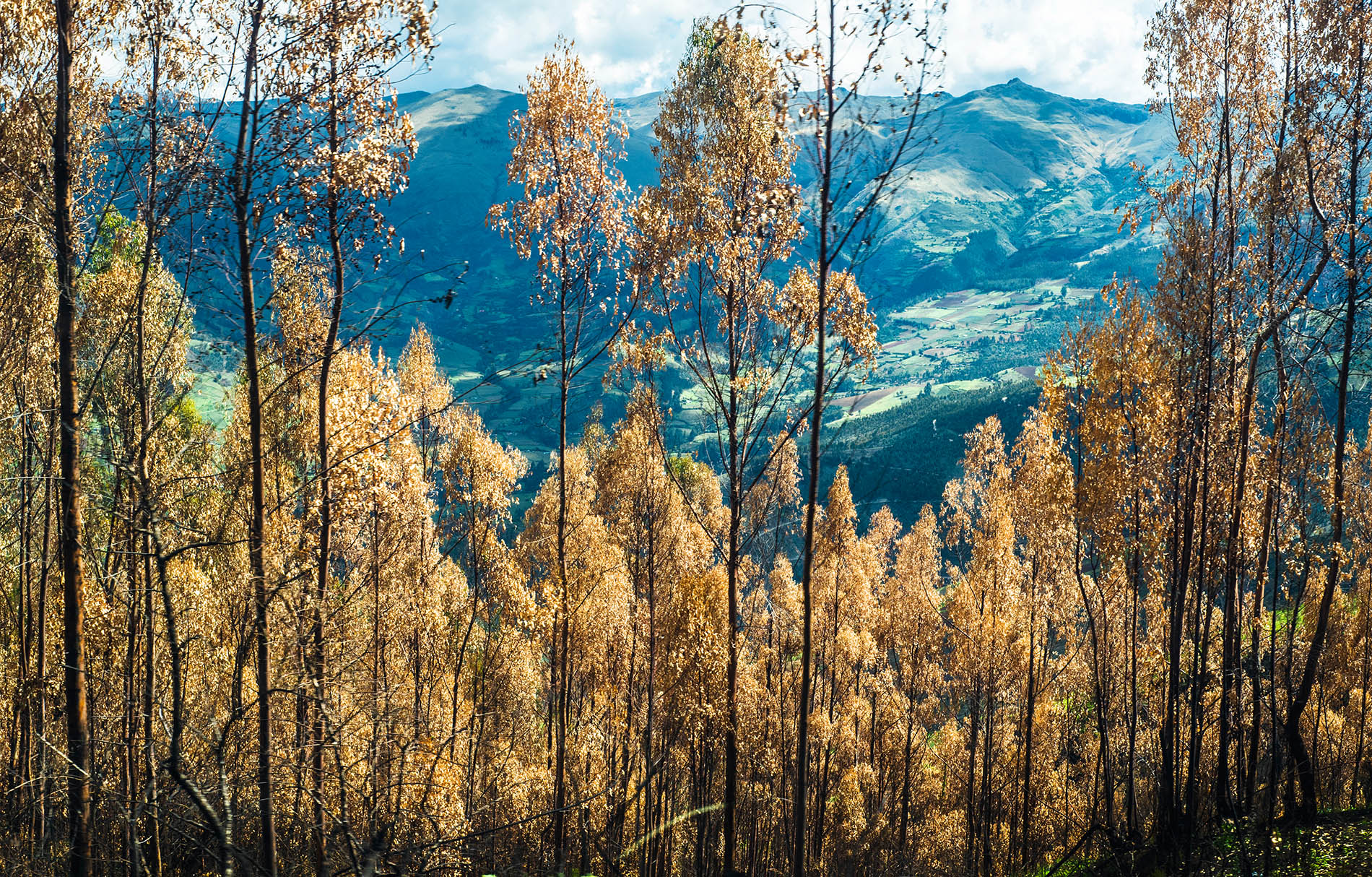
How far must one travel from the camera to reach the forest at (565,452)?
6.73 m

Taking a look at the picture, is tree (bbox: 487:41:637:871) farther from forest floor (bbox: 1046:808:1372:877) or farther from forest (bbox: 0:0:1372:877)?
forest floor (bbox: 1046:808:1372:877)

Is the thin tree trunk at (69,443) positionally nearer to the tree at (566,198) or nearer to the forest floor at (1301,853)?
the tree at (566,198)

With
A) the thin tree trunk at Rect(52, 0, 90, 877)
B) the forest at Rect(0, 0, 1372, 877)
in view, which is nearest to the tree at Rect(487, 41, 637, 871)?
the forest at Rect(0, 0, 1372, 877)

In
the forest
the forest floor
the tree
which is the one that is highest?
the tree

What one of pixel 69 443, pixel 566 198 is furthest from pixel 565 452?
pixel 69 443

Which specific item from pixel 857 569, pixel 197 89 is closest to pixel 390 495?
pixel 197 89

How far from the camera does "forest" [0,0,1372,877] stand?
6734 mm

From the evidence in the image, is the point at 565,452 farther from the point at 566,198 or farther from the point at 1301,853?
the point at 1301,853

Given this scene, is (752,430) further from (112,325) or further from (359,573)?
(359,573)

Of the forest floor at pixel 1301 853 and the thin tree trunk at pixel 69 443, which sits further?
the forest floor at pixel 1301 853

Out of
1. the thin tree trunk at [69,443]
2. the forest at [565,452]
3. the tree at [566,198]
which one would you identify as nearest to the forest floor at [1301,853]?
the forest at [565,452]

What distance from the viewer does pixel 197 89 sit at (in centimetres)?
680

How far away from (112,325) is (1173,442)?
18.3m

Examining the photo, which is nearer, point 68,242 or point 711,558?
point 68,242
